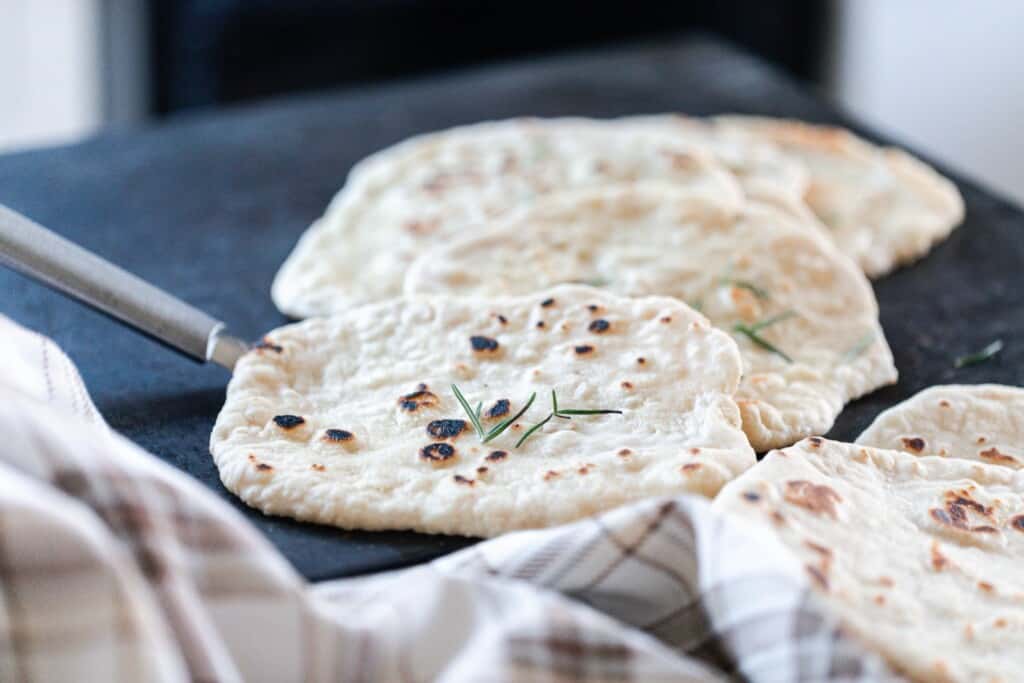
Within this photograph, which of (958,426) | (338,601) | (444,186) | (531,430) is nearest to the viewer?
(338,601)

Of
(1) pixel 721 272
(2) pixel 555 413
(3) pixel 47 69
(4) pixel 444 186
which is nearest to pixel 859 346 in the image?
(1) pixel 721 272

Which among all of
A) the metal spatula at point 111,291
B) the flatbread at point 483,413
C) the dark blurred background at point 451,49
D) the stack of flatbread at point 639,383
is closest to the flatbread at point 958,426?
the stack of flatbread at point 639,383

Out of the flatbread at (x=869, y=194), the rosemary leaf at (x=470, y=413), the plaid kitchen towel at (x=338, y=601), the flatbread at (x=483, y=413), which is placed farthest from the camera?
the flatbread at (x=869, y=194)

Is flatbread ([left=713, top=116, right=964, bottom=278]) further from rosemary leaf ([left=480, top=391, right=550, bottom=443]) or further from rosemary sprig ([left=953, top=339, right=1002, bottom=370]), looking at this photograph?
rosemary leaf ([left=480, top=391, right=550, bottom=443])

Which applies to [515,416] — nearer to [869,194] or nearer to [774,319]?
[774,319]

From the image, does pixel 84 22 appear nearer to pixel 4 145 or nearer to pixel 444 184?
pixel 4 145

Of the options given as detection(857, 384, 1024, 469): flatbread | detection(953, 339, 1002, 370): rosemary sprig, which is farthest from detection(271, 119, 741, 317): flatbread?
detection(857, 384, 1024, 469): flatbread

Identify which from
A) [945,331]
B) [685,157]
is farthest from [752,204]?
[945,331]

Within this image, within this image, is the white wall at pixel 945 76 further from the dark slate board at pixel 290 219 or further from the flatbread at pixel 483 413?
the flatbread at pixel 483 413
